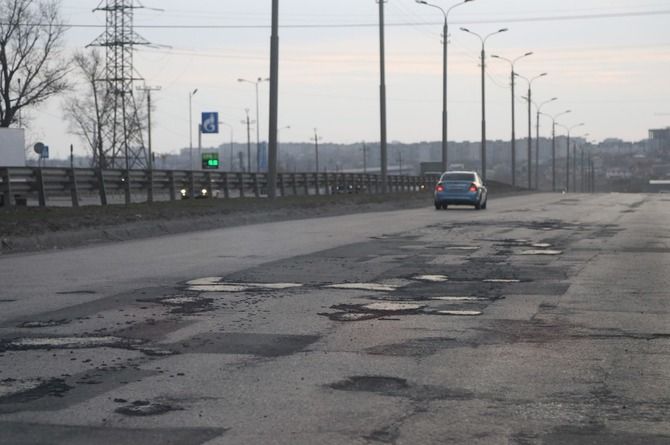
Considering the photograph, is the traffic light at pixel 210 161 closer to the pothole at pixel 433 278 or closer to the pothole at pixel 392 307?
the pothole at pixel 433 278

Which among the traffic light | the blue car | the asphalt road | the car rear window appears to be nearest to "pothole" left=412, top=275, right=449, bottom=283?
the asphalt road

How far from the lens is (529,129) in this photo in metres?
104

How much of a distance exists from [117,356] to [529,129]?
9775 cm

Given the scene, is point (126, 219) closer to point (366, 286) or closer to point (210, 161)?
point (366, 286)

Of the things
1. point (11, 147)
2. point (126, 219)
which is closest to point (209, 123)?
point (11, 147)

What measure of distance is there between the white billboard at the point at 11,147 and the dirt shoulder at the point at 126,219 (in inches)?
571

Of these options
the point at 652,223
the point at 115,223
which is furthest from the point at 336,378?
the point at 652,223

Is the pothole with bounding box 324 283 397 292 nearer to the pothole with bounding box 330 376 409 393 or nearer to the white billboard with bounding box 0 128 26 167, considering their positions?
the pothole with bounding box 330 376 409 393

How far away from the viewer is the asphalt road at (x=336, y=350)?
255 inches

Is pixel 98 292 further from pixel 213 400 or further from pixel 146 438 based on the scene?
pixel 146 438

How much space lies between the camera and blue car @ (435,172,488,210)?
42.0 meters

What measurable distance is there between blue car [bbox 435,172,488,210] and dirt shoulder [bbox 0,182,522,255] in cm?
455

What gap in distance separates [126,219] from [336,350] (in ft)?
61.0

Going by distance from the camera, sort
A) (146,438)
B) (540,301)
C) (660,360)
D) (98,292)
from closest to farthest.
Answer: (146,438) < (660,360) < (540,301) < (98,292)
